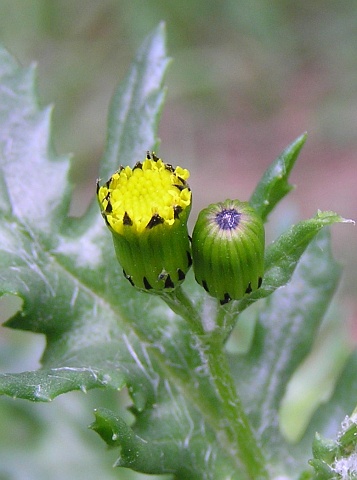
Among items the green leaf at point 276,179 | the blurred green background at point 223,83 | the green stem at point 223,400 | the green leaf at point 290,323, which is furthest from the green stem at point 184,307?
the blurred green background at point 223,83

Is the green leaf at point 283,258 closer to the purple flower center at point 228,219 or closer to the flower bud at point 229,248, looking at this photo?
the flower bud at point 229,248

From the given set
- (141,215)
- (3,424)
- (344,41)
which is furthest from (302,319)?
(344,41)

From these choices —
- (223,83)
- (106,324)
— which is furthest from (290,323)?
(223,83)

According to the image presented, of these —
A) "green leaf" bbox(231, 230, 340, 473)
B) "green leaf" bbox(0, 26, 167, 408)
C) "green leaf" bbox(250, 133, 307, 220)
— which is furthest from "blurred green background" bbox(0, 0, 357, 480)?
"green leaf" bbox(250, 133, 307, 220)

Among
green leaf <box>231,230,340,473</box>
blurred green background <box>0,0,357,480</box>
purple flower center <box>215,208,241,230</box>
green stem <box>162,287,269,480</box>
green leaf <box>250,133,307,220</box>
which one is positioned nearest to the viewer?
purple flower center <box>215,208,241,230</box>

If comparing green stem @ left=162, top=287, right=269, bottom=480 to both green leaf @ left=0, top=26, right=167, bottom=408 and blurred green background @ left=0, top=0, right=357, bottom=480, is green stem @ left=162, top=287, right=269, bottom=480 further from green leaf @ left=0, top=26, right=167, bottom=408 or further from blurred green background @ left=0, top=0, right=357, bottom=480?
blurred green background @ left=0, top=0, right=357, bottom=480
